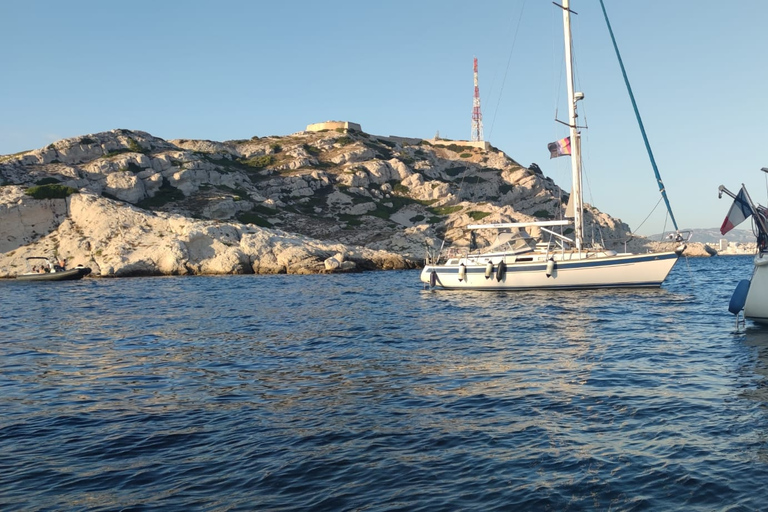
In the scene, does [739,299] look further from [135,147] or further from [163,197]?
[135,147]

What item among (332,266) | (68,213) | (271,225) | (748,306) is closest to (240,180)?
(271,225)

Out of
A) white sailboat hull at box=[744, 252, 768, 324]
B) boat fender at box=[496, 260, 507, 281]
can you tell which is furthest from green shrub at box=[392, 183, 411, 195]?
white sailboat hull at box=[744, 252, 768, 324]

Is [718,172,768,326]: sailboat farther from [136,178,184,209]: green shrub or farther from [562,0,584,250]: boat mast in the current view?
[136,178,184,209]: green shrub

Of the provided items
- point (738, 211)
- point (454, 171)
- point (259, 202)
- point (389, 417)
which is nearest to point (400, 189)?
point (454, 171)

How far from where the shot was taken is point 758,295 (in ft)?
66.8

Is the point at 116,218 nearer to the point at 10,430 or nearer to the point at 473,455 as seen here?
the point at 10,430

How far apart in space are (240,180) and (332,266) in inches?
2119

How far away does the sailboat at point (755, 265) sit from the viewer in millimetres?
20297

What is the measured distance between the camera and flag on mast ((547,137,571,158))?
132 ft

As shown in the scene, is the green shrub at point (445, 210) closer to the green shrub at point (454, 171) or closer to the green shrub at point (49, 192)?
the green shrub at point (454, 171)

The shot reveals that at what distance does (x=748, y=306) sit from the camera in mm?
20719

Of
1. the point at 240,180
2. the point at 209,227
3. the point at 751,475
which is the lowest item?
the point at 751,475

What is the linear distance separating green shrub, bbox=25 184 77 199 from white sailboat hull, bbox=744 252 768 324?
77.7m

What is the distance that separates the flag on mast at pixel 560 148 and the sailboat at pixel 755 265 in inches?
755
